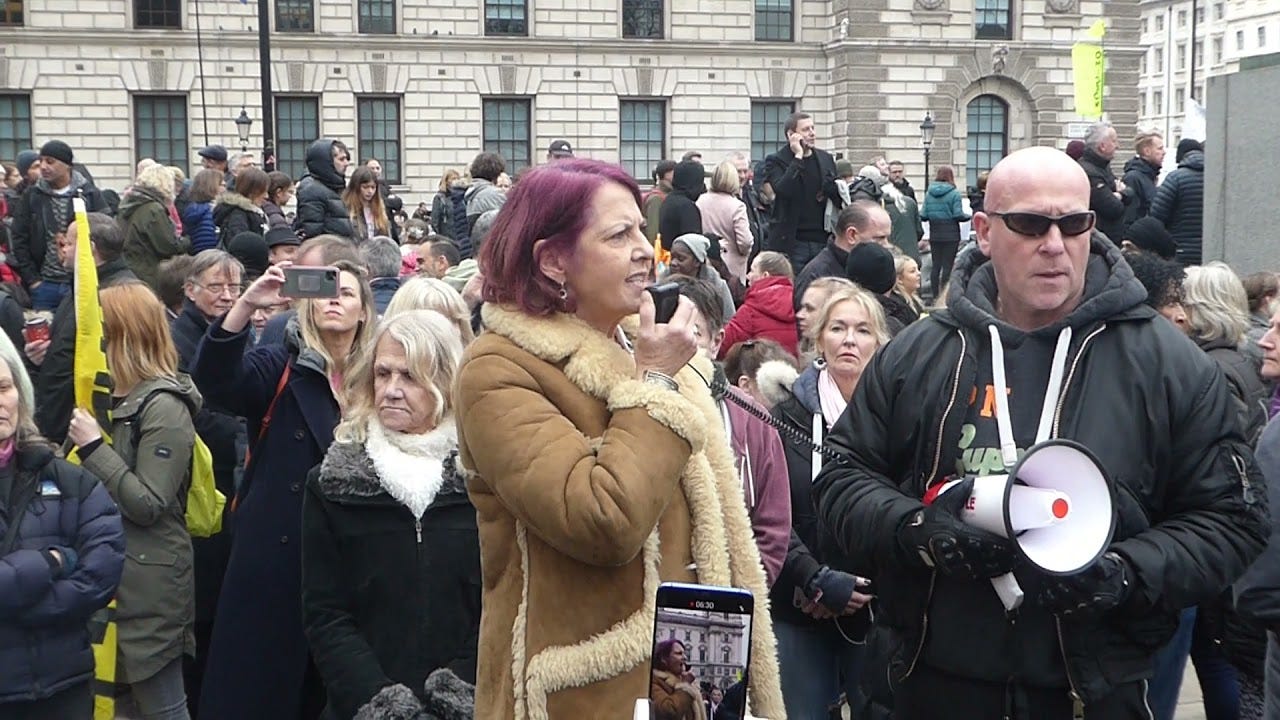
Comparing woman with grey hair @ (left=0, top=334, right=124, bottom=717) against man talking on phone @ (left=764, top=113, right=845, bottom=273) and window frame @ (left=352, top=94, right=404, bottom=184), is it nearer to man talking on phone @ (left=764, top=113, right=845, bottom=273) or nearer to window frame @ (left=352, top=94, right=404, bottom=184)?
man talking on phone @ (left=764, top=113, right=845, bottom=273)

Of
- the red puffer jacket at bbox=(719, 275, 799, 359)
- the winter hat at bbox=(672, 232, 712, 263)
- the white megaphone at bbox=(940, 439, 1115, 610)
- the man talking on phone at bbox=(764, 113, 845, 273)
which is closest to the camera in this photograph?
the white megaphone at bbox=(940, 439, 1115, 610)

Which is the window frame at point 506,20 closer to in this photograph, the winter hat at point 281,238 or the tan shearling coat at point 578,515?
the winter hat at point 281,238

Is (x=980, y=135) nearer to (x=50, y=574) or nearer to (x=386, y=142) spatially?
(x=386, y=142)

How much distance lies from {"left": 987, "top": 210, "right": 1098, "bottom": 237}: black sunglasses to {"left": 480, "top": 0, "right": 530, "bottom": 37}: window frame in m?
38.4

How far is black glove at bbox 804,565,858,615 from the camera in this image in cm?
507

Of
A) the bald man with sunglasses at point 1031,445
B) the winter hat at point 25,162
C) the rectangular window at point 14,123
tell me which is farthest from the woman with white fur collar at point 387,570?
the rectangular window at point 14,123

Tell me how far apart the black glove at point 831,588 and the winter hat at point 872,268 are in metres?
2.82

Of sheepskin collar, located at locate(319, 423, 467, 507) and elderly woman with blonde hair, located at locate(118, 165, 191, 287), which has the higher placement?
elderly woman with blonde hair, located at locate(118, 165, 191, 287)

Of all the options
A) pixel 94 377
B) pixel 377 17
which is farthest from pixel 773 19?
pixel 94 377

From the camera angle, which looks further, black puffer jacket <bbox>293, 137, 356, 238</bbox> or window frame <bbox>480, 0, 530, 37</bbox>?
window frame <bbox>480, 0, 530, 37</bbox>

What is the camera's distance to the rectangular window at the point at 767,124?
41344 millimetres

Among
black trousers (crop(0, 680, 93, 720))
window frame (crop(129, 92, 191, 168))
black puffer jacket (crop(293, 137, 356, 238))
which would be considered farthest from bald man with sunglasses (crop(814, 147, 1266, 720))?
window frame (crop(129, 92, 191, 168))

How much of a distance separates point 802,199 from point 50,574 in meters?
10.3

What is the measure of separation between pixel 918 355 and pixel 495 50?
1494 inches
